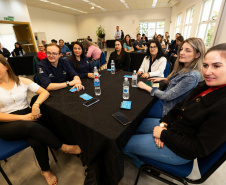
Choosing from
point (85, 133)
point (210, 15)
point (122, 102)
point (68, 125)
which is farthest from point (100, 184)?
point (210, 15)

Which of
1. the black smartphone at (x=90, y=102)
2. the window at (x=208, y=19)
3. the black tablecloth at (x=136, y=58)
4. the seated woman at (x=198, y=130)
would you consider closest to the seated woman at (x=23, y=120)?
the black smartphone at (x=90, y=102)

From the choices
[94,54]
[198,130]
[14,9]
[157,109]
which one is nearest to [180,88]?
[157,109]

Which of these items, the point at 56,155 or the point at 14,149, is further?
the point at 56,155

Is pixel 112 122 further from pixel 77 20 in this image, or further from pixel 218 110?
pixel 77 20

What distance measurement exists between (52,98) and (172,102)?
1.40 meters

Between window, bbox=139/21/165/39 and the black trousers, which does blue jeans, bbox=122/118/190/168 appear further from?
window, bbox=139/21/165/39

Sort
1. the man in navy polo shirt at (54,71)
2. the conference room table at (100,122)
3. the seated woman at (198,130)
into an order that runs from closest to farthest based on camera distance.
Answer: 1. the seated woman at (198,130)
2. the conference room table at (100,122)
3. the man in navy polo shirt at (54,71)

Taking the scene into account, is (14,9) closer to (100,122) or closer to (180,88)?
(100,122)

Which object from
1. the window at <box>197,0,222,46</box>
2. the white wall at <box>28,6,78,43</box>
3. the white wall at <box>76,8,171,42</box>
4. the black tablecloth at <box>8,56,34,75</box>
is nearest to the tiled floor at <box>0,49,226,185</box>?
the black tablecloth at <box>8,56,34,75</box>

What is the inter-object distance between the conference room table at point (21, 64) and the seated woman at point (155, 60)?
14.3 ft

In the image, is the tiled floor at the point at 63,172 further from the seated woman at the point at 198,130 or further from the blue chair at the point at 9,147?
the seated woman at the point at 198,130

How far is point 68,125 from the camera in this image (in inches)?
44.8

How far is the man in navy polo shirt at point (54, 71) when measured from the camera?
5.40ft

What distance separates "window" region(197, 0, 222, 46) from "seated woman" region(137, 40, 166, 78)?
9.37 ft
